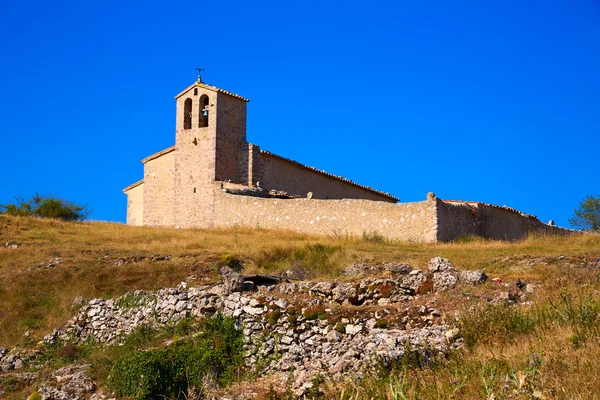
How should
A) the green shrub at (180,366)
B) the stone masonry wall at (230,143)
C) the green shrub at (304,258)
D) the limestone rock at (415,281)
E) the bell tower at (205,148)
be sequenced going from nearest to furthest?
the green shrub at (180,366)
the limestone rock at (415,281)
the green shrub at (304,258)
the bell tower at (205,148)
the stone masonry wall at (230,143)

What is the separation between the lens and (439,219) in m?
22.7

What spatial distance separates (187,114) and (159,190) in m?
4.20

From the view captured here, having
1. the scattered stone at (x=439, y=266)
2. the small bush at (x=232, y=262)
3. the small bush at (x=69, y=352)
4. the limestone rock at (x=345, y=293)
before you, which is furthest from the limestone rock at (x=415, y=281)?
the small bush at (x=69, y=352)

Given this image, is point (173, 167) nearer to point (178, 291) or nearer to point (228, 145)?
point (228, 145)

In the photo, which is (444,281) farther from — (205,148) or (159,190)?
(159,190)

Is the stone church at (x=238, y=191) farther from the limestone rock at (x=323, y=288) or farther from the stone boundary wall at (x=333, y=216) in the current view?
the limestone rock at (x=323, y=288)

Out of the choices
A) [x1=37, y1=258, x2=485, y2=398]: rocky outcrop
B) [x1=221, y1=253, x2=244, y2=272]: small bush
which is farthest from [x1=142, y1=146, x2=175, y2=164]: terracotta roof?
[x1=37, y1=258, x2=485, y2=398]: rocky outcrop

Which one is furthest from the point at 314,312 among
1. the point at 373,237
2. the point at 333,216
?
the point at 333,216

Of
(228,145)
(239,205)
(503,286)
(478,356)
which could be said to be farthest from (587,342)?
(228,145)

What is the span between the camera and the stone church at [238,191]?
84.0ft

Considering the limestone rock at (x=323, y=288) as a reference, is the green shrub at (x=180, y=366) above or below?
below

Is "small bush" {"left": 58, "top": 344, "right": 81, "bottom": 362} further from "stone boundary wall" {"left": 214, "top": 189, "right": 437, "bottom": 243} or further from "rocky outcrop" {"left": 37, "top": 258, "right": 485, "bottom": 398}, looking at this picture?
"stone boundary wall" {"left": 214, "top": 189, "right": 437, "bottom": 243}

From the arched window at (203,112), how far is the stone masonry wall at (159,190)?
229 centimetres

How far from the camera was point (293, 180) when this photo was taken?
34.4m
